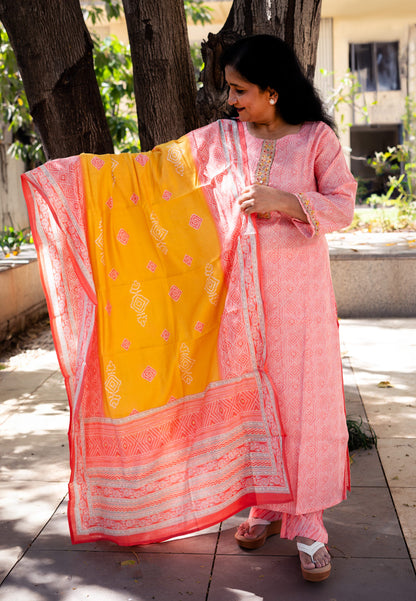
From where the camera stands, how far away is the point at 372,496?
130 inches

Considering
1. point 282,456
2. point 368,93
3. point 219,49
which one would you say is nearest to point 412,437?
point 282,456

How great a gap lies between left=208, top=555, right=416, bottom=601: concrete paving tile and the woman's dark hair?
5.16 ft

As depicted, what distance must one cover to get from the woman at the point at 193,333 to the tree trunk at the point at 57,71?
1026mm

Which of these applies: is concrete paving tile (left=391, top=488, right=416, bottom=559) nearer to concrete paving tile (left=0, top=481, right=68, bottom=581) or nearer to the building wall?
concrete paving tile (left=0, top=481, right=68, bottom=581)

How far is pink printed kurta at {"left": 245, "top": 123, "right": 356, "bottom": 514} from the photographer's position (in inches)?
103

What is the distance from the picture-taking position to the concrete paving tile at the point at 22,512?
289cm

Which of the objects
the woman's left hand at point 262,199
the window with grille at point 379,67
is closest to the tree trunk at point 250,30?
the woman's left hand at point 262,199

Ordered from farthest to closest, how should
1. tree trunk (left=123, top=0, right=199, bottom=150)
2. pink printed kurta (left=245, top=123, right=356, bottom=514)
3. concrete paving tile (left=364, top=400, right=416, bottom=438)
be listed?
concrete paving tile (left=364, top=400, right=416, bottom=438) < tree trunk (left=123, top=0, right=199, bottom=150) < pink printed kurta (left=245, top=123, right=356, bottom=514)

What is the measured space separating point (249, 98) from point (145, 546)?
1.68m

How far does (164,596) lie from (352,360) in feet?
11.4

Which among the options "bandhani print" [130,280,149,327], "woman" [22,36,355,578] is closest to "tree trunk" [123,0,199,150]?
"woman" [22,36,355,578]

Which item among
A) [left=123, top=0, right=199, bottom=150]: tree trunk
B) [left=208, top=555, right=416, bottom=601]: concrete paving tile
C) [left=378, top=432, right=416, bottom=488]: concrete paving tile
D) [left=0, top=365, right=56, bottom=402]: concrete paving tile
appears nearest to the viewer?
[left=208, top=555, right=416, bottom=601]: concrete paving tile

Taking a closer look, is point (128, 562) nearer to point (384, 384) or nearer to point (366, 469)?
point (366, 469)

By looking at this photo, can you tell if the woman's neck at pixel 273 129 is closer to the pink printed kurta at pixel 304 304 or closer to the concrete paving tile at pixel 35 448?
the pink printed kurta at pixel 304 304
